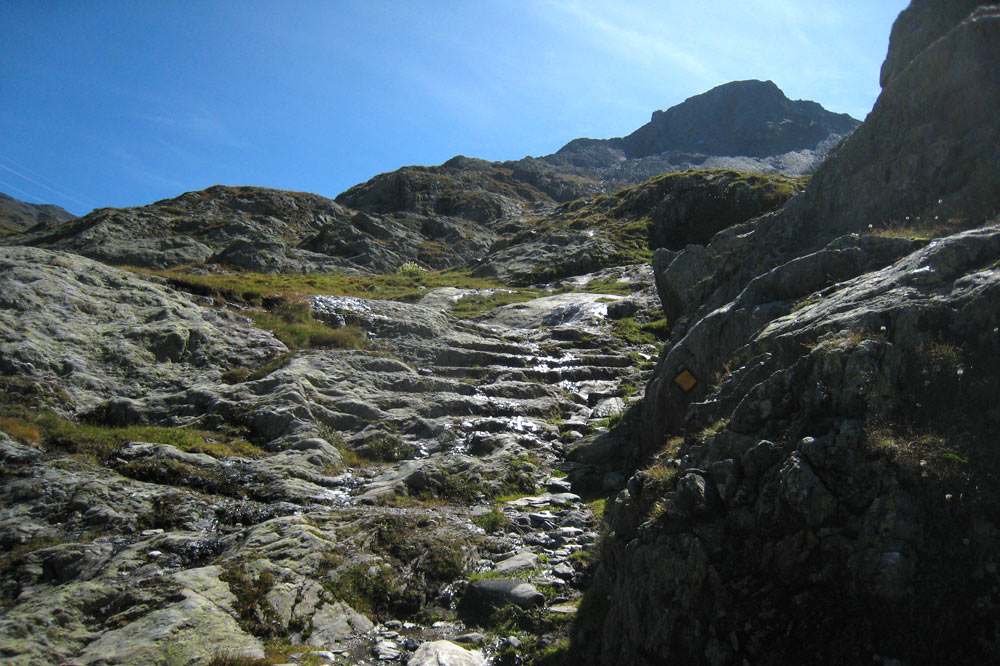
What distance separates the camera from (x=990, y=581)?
21.0 feet

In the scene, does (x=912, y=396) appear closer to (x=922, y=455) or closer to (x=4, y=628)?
(x=922, y=455)

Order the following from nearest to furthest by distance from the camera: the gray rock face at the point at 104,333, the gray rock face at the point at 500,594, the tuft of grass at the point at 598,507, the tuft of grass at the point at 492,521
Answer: the gray rock face at the point at 500,594, the tuft of grass at the point at 492,521, the tuft of grass at the point at 598,507, the gray rock face at the point at 104,333

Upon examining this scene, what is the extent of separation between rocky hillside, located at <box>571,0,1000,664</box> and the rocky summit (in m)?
0.04

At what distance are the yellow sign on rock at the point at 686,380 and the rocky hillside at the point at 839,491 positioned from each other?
3.09 metres

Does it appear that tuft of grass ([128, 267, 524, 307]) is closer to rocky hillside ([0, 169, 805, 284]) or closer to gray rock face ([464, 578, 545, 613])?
rocky hillside ([0, 169, 805, 284])

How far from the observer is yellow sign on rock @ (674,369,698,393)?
17266 millimetres

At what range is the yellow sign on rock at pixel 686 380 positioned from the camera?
17266mm

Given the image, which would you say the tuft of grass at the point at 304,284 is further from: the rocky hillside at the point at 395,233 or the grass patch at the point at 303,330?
the rocky hillside at the point at 395,233

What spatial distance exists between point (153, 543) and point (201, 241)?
88285 mm

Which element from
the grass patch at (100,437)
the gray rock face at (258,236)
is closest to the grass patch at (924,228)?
the grass patch at (100,437)

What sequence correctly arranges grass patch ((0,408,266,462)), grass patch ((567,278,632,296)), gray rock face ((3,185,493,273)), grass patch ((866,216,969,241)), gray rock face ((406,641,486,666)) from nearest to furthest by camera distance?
gray rock face ((406,641,486,666)), grass patch ((866,216,969,241)), grass patch ((0,408,266,462)), grass patch ((567,278,632,296)), gray rock face ((3,185,493,273))

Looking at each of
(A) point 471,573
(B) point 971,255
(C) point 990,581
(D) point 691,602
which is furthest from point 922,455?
(A) point 471,573

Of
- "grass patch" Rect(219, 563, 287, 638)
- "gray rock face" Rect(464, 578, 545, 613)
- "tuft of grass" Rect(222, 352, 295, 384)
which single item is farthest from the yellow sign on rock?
"tuft of grass" Rect(222, 352, 295, 384)

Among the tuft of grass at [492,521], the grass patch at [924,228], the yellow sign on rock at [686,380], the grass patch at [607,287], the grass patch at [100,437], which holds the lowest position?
the tuft of grass at [492,521]
